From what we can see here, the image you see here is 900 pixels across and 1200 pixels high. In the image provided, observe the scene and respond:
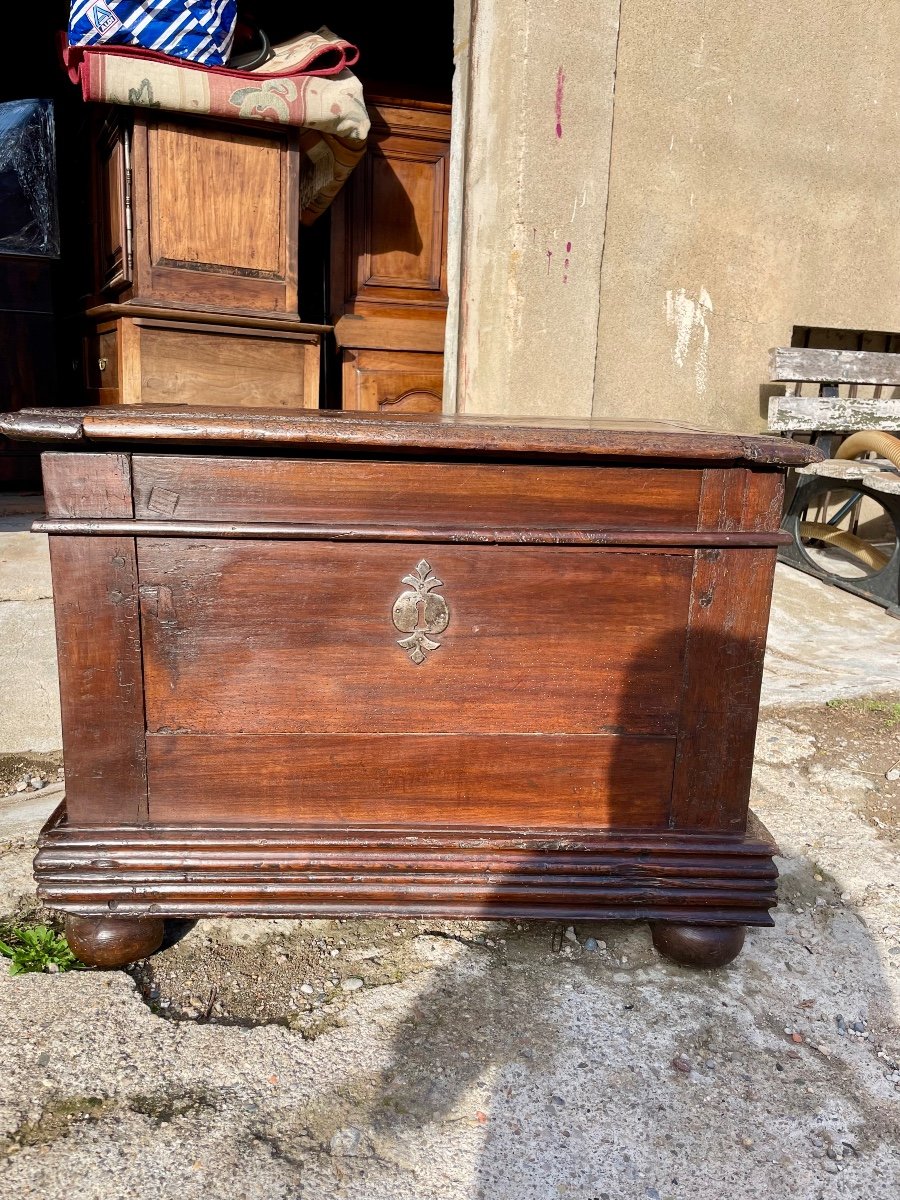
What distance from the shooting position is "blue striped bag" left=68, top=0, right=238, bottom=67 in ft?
9.20

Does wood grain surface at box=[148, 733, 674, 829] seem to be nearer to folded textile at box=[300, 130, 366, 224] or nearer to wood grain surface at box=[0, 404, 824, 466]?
wood grain surface at box=[0, 404, 824, 466]

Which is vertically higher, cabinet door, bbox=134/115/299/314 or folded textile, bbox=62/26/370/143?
folded textile, bbox=62/26/370/143

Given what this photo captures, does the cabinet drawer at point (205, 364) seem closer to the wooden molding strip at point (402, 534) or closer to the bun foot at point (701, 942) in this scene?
the wooden molding strip at point (402, 534)

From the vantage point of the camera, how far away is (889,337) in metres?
4.36

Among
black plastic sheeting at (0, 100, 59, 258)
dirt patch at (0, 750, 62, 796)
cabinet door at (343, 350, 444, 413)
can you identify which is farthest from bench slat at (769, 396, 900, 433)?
black plastic sheeting at (0, 100, 59, 258)

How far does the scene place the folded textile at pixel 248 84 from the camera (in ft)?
9.21

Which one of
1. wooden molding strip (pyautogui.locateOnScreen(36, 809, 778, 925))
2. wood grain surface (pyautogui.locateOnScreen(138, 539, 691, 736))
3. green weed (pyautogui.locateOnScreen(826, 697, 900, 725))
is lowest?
green weed (pyautogui.locateOnScreen(826, 697, 900, 725))

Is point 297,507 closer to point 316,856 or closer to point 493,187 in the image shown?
point 316,856

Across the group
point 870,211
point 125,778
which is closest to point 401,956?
point 125,778

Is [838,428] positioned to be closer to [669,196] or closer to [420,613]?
[669,196]

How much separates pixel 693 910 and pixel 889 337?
156 inches

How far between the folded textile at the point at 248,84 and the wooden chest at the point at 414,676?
7.31 ft

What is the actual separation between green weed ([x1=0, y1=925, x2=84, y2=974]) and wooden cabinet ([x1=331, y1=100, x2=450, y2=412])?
299 cm

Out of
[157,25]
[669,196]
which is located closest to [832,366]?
[669,196]
